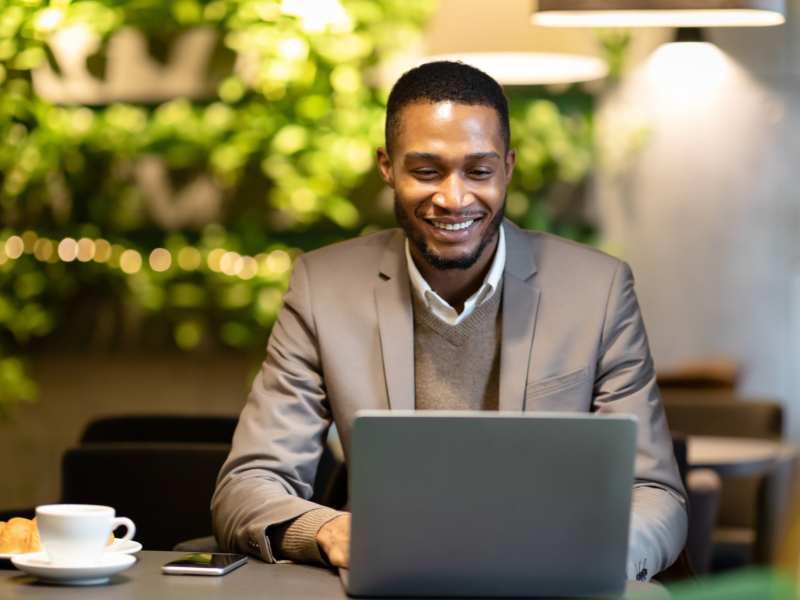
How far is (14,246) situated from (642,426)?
2.86 metres

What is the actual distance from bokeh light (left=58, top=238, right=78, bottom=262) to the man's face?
7.39 ft

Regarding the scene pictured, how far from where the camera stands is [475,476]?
3.40 ft

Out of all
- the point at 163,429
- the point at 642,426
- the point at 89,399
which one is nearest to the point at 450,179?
the point at 642,426

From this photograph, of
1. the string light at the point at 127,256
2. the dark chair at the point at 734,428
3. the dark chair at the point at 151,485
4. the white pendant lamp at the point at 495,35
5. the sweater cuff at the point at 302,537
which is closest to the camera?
the sweater cuff at the point at 302,537

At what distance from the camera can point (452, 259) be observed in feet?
5.97

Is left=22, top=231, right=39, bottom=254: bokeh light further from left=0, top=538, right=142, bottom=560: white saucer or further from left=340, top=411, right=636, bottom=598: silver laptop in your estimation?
left=340, top=411, right=636, bottom=598: silver laptop

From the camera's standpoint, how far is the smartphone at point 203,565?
119 cm

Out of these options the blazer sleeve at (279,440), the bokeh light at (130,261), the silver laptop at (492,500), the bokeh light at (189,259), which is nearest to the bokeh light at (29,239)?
the bokeh light at (130,261)

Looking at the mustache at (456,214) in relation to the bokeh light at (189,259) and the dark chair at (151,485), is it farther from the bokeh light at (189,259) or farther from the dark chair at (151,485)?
the bokeh light at (189,259)

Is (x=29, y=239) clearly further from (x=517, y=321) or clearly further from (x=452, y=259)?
(x=517, y=321)

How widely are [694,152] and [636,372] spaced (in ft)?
6.82

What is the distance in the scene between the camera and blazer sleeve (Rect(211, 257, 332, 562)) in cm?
147

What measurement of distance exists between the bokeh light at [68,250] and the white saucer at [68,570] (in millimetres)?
2694

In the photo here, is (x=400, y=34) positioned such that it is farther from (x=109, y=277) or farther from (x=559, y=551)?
(x=559, y=551)
